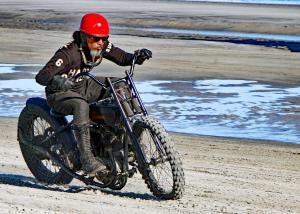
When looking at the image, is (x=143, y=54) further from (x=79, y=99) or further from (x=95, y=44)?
(x=79, y=99)

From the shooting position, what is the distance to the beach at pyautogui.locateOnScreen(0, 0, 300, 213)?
8.30 m

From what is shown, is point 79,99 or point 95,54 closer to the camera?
point 79,99

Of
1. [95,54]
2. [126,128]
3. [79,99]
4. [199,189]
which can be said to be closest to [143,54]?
[95,54]

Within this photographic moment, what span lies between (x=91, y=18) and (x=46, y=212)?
1864mm

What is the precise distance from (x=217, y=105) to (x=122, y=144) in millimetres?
7968

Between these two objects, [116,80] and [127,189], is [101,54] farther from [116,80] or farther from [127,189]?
[127,189]

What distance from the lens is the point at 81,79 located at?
8.82 m

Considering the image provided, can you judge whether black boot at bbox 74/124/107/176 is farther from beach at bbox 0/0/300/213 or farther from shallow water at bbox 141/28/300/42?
shallow water at bbox 141/28/300/42

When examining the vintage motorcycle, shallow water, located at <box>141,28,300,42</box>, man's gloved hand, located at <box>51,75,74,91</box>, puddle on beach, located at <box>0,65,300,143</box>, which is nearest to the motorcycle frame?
the vintage motorcycle

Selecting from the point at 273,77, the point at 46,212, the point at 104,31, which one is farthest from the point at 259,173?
the point at 273,77

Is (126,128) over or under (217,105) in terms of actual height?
over

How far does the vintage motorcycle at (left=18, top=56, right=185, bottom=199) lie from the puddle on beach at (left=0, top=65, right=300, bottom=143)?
16.1ft

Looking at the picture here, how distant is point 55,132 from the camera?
9164 mm

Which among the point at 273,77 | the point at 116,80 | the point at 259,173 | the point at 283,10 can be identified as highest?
the point at 116,80
